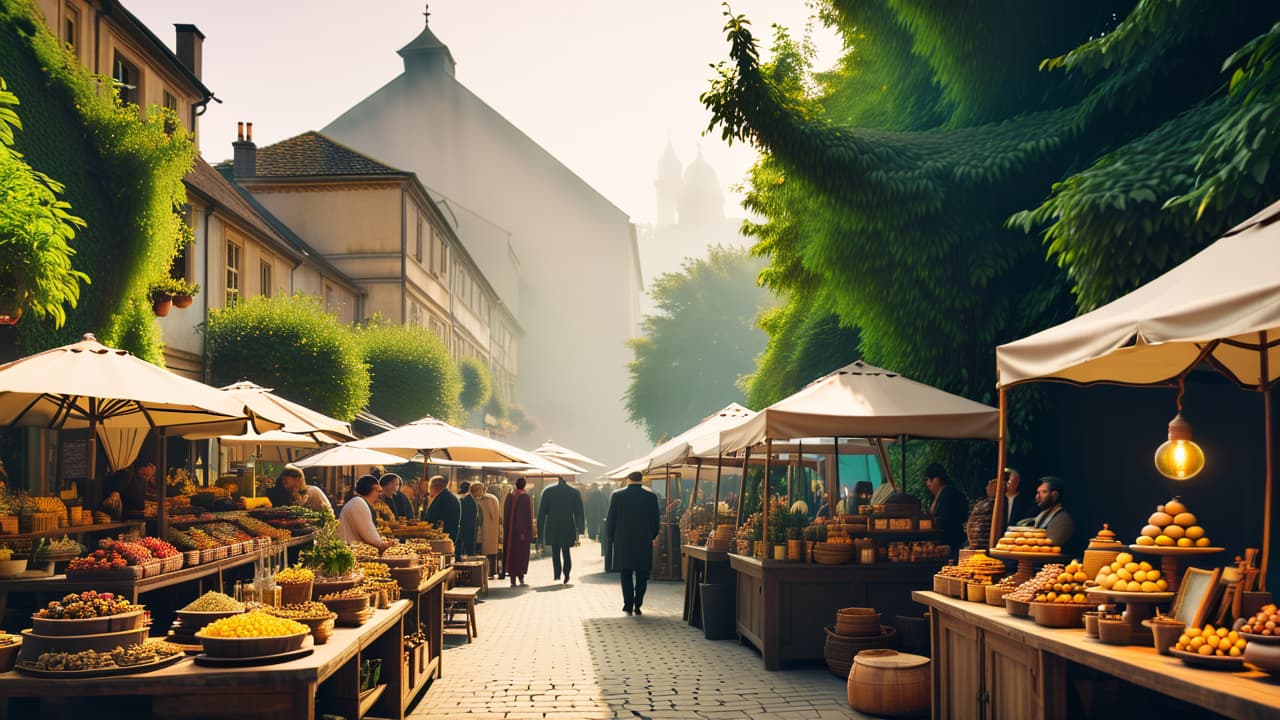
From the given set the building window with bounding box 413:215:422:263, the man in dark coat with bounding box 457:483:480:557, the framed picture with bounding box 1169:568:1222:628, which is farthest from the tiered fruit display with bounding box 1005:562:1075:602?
the building window with bounding box 413:215:422:263

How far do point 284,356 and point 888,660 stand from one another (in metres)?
18.3

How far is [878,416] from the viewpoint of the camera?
1093 cm

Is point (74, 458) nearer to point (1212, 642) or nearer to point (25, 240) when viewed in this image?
point (25, 240)

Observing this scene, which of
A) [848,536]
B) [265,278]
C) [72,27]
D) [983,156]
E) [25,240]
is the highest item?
[72,27]

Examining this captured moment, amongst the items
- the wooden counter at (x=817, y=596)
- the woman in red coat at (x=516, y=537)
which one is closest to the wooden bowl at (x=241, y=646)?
the wooden counter at (x=817, y=596)

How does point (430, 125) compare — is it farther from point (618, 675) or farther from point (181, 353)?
point (618, 675)

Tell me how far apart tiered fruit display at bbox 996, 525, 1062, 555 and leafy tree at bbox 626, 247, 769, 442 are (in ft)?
172

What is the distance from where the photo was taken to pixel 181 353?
23422 millimetres

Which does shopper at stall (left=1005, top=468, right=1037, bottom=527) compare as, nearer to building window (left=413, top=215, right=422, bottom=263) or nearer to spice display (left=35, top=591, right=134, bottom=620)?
spice display (left=35, top=591, right=134, bottom=620)

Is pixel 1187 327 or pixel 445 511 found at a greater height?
pixel 1187 327

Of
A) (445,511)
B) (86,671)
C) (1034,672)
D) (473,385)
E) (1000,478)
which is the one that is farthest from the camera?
(473,385)

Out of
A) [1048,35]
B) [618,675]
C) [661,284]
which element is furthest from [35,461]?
[661,284]

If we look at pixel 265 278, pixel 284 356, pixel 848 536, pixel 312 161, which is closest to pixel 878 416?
pixel 848 536

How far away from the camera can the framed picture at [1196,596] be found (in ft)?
17.3
